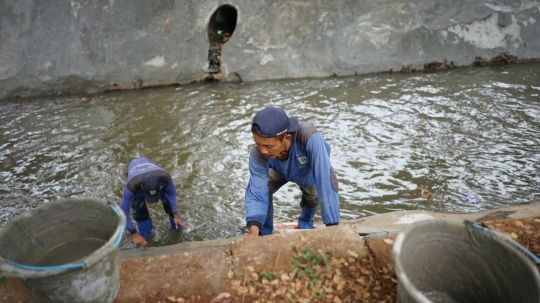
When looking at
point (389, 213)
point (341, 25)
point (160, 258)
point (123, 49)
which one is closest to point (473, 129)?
point (389, 213)

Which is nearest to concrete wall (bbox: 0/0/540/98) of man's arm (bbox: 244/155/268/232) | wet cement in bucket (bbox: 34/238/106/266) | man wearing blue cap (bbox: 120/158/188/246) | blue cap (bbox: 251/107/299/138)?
man wearing blue cap (bbox: 120/158/188/246)

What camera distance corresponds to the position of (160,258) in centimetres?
239

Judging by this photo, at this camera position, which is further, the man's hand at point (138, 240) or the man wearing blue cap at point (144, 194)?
the man's hand at point (138, 240)

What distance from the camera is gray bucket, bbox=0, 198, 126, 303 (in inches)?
61.5

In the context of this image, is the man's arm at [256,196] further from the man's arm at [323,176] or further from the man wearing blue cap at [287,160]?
the man's arm at [323,176]

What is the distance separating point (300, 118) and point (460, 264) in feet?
17.0

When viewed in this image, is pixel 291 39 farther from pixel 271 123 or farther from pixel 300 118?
pixel 271 123

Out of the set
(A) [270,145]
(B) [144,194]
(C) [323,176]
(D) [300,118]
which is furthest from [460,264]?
(D) [300,118]

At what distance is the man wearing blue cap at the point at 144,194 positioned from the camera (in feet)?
12.1

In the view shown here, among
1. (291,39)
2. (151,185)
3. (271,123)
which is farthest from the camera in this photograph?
(291,39)

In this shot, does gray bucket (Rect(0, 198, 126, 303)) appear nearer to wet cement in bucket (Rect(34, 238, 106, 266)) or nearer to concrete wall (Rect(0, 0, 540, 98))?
wet cement in bucket (Rect(34, 238, 106, 266))

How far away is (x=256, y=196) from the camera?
2988 mm

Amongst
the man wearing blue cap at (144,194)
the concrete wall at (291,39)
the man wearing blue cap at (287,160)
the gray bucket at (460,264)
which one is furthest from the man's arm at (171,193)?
the concrete wall at (291,39)

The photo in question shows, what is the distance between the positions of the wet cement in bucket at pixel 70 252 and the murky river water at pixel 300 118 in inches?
88.4
